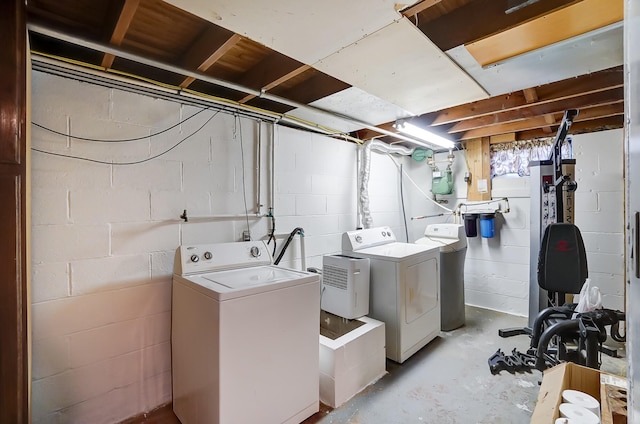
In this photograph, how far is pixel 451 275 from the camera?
126 inches

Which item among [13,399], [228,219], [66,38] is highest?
[66,38]

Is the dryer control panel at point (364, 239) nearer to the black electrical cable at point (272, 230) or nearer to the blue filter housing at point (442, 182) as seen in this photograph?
the black electrical cable at point (272, 230)

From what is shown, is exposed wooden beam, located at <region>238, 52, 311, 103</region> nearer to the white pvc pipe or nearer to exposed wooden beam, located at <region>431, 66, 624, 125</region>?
the white pvc pipe

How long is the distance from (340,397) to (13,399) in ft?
5.49

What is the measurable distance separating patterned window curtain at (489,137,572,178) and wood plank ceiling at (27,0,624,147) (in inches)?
40.2

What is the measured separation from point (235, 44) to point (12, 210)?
1.25 metres

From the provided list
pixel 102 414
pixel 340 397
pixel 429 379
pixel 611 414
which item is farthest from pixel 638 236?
pixel 102 414

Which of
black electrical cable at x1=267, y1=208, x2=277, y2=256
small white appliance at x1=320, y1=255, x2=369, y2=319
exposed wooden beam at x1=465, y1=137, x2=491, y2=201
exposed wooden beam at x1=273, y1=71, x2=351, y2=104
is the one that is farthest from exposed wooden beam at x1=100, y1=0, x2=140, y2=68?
exposed wooden beam at x1=465, y1=137, x2=491, y2=201

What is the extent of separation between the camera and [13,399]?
46.7 inches

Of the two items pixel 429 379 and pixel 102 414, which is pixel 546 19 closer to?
pixel 429 379

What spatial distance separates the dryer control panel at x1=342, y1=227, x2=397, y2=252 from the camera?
2.84 metres

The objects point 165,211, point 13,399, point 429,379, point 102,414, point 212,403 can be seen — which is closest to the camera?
point 13,399

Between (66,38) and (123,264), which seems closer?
(66,38)

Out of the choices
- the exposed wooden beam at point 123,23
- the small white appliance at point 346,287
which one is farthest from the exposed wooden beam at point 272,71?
the small white appliance at point 346,287
